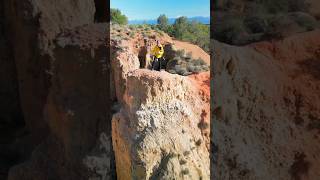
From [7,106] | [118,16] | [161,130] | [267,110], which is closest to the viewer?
[267,110]

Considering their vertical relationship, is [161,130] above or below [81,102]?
below

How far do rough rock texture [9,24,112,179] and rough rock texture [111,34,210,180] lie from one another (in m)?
5.36

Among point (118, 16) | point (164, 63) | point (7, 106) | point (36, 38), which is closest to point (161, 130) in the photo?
point (7, 106)

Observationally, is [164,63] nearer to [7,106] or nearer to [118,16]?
[118,16]

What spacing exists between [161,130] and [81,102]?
551 cm

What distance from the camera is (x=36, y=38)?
5.91ft

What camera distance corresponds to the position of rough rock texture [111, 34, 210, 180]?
7156mm

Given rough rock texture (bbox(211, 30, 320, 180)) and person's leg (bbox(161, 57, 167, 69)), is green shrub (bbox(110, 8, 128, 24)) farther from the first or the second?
rough rock texture (bbox(211, 30, 320, 180))

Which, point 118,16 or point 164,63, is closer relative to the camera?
point 164,63

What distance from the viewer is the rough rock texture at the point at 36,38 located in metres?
1.75

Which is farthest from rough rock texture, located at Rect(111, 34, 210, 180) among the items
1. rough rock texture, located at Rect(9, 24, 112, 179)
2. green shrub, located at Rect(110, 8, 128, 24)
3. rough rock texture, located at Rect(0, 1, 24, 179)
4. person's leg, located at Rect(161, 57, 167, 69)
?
green shrub, located at Rect(110, 8, 128, 24)

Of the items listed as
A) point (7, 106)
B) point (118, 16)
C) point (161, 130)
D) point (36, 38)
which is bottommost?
point (161, 130)

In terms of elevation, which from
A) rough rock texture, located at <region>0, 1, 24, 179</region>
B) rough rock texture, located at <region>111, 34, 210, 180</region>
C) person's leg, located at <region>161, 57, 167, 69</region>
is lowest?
rough rock texture, located at <region>111, 34, 210, 180</region>

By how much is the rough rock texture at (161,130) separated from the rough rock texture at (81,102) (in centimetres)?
536
